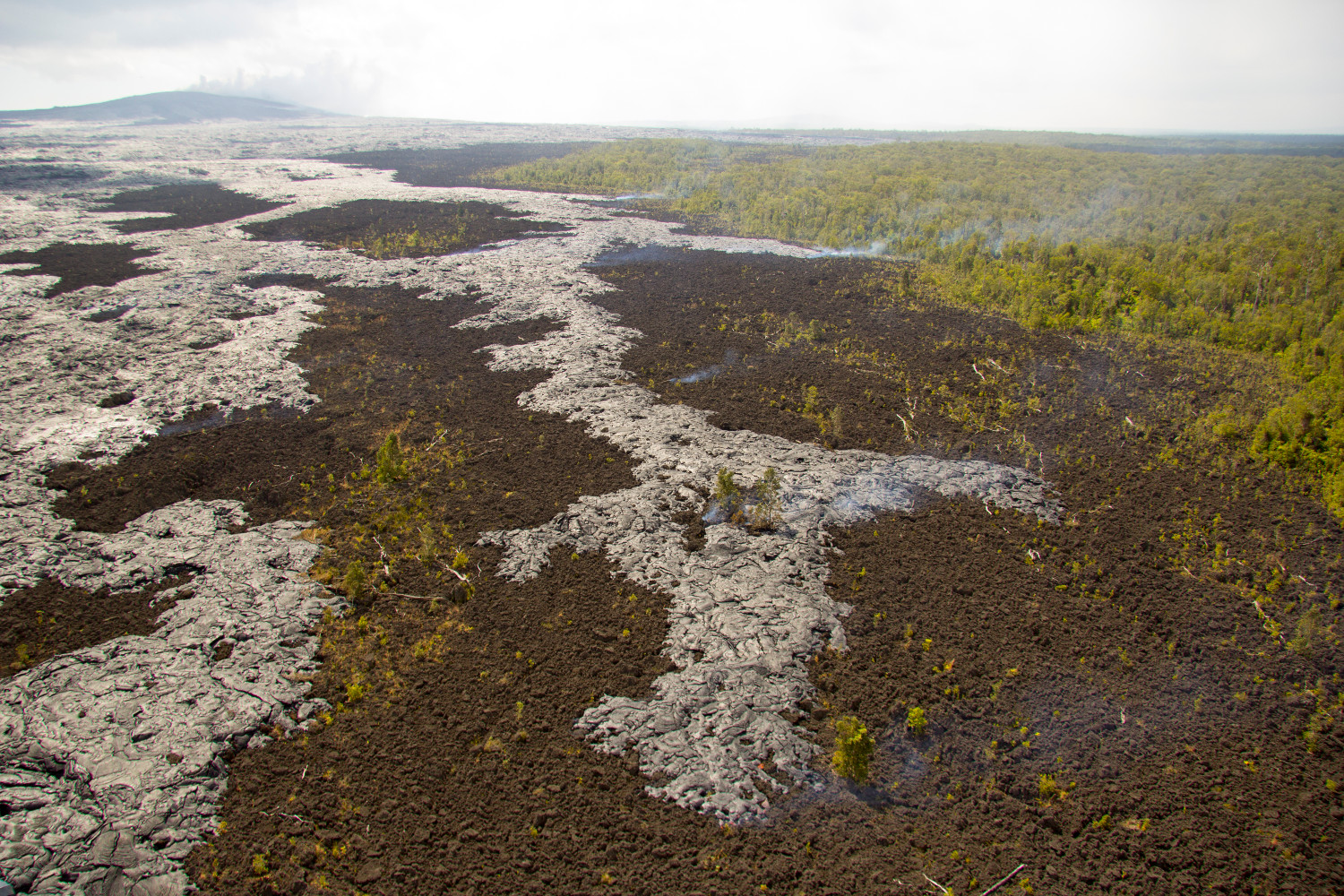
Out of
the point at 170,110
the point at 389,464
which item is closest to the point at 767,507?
the point at 389,464

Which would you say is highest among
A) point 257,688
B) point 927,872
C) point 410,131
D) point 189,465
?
point 410,131

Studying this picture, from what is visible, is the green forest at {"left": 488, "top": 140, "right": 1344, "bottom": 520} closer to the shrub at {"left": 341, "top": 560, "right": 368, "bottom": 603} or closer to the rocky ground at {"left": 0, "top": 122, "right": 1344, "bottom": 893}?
the rocky ground at {"left": 0, "top": 122, "right": 1344, "bottom": 893}

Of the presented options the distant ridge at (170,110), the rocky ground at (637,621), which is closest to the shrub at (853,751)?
the rocky ground at (637,621)

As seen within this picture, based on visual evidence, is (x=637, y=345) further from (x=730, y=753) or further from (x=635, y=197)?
(x=635, y=197)

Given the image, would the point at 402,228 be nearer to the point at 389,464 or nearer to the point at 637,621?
the point at 389,464

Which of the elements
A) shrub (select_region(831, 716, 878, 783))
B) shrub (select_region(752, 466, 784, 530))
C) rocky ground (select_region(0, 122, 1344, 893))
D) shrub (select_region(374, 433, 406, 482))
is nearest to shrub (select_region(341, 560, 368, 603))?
rocky ground (select_region(0, 122, 1344, 893))

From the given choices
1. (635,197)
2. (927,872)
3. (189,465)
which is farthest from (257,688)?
(635,197)
